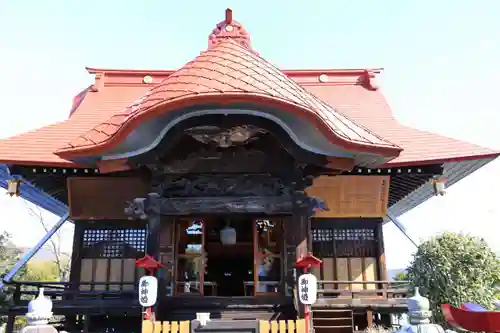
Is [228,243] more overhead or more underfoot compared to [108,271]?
more overhead

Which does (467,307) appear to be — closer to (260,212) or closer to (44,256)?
(260,212)

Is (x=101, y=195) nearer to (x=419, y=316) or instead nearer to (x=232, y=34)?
(x=232, y=34)

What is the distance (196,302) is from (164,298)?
2.09 ft

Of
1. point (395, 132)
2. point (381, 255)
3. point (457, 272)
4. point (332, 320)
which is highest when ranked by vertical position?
point (395, 132)

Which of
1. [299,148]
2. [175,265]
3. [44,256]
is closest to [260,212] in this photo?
[299,148]

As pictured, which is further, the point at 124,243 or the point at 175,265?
the point at 124,243

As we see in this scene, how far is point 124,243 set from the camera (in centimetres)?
1130

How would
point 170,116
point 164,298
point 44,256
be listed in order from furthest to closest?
1. point 44,256
2. point 164,298
3. point 170,116

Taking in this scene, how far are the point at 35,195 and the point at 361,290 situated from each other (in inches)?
370

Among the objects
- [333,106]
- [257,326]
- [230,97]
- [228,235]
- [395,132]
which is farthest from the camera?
[333,106]

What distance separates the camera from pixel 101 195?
36.0 ft

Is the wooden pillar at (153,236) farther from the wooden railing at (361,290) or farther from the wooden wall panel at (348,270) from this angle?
the wooden wall panel at (348,270)

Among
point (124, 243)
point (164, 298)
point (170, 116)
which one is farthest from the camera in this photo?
point (124, 243)

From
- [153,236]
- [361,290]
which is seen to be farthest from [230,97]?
[361,290]
